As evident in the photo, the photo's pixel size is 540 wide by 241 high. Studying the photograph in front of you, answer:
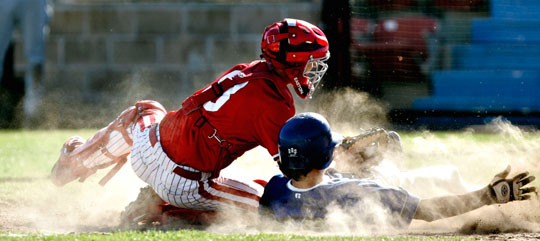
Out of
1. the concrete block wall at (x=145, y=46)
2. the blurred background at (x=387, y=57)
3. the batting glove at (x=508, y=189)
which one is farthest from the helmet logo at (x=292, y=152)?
the concrete block wall at (x=145, y=46)

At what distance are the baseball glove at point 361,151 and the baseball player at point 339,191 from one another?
2.61 feet

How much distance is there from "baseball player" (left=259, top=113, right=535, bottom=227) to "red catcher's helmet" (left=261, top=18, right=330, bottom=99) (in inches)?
20.7

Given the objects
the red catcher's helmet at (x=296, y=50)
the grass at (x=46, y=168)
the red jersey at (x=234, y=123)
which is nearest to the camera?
the grass at (x=46, y=168)

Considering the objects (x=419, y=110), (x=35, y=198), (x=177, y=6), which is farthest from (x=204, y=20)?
(x=35, y=198)

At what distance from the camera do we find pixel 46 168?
990cm

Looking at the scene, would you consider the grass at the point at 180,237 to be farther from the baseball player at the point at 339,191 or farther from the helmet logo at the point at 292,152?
the helmet logo at the point at 292,152

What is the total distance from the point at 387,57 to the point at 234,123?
29.7ft

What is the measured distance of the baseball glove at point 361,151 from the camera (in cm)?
665

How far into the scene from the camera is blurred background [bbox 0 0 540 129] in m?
14.5

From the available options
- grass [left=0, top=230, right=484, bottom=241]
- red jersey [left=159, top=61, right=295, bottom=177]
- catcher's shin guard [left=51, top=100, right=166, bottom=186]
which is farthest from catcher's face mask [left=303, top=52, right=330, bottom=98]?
catcher's shin guard [left=51, top=100, right=166, bottom=186]

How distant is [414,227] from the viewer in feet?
20.6

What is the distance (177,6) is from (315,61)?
11.6 m

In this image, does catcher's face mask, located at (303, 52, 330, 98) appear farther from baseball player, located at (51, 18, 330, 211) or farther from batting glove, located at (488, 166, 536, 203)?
batting glove, located at (488, 166, 536, 203)

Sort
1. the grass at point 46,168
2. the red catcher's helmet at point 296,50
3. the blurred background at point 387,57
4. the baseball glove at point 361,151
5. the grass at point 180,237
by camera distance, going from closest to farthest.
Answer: the grass at point 180,237, the grass at point 46,168, the red catcher's helmet at point 296,50, the baseball glove at point 361,151, the blurred background at point 387,57
